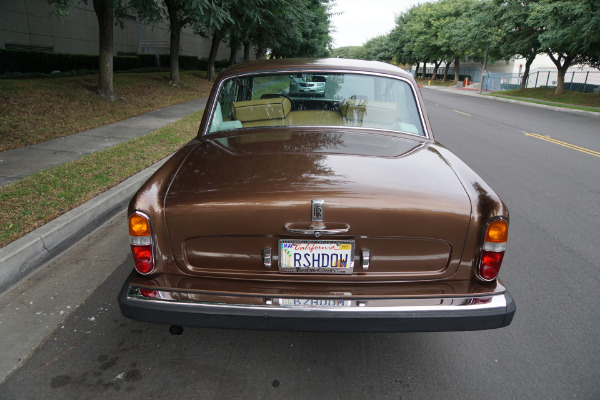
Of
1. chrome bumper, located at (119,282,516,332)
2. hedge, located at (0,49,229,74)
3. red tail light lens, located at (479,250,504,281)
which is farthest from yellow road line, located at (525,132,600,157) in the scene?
hedge, located at (0,49,229,74)

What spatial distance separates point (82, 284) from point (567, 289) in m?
3.96

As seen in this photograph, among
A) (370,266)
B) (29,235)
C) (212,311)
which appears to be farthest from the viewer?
(29,235)

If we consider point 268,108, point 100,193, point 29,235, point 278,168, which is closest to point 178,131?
point 100,193

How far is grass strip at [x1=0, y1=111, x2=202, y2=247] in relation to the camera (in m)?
4.28

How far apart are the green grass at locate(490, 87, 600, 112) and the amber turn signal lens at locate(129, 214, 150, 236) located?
24737 millimetres

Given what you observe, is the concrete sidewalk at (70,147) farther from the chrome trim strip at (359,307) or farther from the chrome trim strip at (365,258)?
the chrome trim strip at (365,258)

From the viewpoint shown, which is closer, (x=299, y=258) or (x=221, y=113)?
(x=299, y=258)

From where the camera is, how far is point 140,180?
5.95 metres

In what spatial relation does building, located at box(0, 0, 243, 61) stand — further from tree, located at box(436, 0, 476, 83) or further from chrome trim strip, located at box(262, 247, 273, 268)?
tree, located at box(436, 0, 476, 83)

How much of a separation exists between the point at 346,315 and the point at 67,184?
4645mm

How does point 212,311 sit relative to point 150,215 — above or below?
below

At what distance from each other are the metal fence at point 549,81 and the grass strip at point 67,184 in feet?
113

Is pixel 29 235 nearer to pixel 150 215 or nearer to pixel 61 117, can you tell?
pixel 150 215

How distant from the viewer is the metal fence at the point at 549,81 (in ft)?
107
